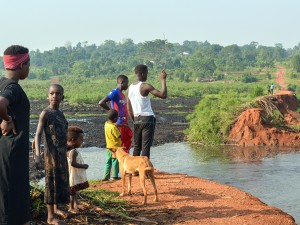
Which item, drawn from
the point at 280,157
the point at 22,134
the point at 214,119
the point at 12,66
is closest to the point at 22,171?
the point at 22,134

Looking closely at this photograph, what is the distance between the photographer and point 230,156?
20.7 meters

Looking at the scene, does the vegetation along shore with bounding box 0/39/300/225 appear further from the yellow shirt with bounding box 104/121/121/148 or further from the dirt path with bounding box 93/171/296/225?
the yellow shirt with bounding box 104/121/121/148

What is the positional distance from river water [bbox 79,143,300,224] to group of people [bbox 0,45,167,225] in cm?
413

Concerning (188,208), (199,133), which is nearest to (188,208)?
(188,208)

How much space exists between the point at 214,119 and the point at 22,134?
68.9 feet

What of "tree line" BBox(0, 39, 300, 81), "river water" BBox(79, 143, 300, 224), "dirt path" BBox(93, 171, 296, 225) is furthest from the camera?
"tree line" BBox(0, 39, 300, 81)

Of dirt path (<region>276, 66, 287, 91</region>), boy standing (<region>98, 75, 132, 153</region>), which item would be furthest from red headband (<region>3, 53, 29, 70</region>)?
dirt path (<region>276, 66, 287, 91</region>)

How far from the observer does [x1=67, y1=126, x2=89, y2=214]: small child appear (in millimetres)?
6684

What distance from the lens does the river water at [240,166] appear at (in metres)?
13.5

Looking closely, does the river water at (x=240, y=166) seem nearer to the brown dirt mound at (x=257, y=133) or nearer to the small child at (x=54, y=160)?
the brown dirt mound at (x=257, y=133)

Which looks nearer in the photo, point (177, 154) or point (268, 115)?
point (177, 154)

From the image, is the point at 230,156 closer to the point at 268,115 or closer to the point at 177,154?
the point at 177,154

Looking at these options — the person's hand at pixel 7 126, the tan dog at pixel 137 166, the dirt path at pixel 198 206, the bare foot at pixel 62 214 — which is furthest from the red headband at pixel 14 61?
the tan dog at pixel 137 166

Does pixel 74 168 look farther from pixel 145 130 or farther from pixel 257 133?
pixel 257 133
